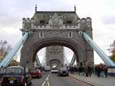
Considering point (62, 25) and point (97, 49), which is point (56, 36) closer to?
point (62, 25)

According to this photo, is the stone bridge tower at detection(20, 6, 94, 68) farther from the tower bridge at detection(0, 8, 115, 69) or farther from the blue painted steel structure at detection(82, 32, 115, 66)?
the blue painted steel structure at detection(82, 32, 115, 66)

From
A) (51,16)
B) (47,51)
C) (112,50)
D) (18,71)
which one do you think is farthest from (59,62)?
(18,71)

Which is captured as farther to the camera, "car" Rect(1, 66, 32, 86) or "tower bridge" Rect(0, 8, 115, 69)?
"tower bridge" Rect(0, 8, 115, 69)

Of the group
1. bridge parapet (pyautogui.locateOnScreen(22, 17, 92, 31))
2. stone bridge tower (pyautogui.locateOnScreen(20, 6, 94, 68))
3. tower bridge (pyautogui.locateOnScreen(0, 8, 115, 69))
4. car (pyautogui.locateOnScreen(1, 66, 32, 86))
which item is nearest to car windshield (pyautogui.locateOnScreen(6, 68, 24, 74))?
car (pyautogui.locateOnScreen(1, 66, 32, 86))

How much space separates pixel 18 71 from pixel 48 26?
51.2 metres

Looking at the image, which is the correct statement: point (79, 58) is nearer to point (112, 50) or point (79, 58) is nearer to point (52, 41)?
point (52, 41)

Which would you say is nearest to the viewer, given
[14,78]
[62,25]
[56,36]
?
[14,78]

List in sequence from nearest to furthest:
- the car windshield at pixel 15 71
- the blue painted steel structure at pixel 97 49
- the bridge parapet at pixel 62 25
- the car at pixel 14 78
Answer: the car at pixel 14 78 < the car windshield at pixel 15 71 < the blue painted steel structure at pixel 97 49 < the bridge parapet at pixel 62 25

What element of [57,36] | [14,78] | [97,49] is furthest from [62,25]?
[14,78]

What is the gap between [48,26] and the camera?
242 feet

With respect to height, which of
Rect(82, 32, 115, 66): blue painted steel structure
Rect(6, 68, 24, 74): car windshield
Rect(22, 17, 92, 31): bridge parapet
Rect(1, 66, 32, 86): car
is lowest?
Rect(1, 66, 32, 86): car

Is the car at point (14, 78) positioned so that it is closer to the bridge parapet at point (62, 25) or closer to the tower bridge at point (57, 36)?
the tower bridge at point (57, 36)

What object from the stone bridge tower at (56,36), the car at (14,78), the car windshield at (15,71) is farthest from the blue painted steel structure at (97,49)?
the car at (14,78)

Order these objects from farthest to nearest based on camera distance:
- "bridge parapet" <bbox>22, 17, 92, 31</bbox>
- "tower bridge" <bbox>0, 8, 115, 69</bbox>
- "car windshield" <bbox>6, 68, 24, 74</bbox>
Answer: "bridge parapet" <bbox>22, 17, 92, 31</bbox>, "tower bridge" <bbox>0, 8, 115, 69</bbox>, "car windshield" <bbox>6, 68, 24, 74</bbox>
